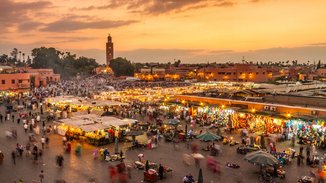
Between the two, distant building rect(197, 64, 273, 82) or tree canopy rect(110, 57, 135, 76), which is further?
tree canopy rect(110, 57, 135, 76)

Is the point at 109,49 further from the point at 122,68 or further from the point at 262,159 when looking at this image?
the point at 262,159

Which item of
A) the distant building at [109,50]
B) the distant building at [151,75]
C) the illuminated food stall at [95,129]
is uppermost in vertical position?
the distant building at [109,50]

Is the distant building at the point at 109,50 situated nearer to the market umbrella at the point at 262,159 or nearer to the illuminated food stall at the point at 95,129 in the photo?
the illuminated food stall at the point at 95,129

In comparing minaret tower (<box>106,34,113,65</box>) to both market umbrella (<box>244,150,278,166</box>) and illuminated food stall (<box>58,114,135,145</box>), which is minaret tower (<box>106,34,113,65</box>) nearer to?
illuminated food stall (<box>58,114,135,145</box>)

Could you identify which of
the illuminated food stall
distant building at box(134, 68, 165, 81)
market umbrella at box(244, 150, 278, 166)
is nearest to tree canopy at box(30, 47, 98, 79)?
distant building at box(134, 68, 165, 81)

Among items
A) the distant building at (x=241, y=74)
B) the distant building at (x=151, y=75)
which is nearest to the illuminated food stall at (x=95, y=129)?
the distant building at (x=241, y=74)

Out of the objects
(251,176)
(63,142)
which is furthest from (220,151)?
(63,142)

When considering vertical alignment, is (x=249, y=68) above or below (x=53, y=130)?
above

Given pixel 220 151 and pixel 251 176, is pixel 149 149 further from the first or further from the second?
pixel 251 176

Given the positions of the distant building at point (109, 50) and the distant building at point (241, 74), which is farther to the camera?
the distant building at point (109, 50)

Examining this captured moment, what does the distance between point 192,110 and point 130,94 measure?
54.8ft

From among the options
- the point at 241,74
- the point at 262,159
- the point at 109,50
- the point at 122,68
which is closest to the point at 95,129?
the point at 262,159

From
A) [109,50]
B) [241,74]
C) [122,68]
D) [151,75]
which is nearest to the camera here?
[241,74]

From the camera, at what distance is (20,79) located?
52531 mm
